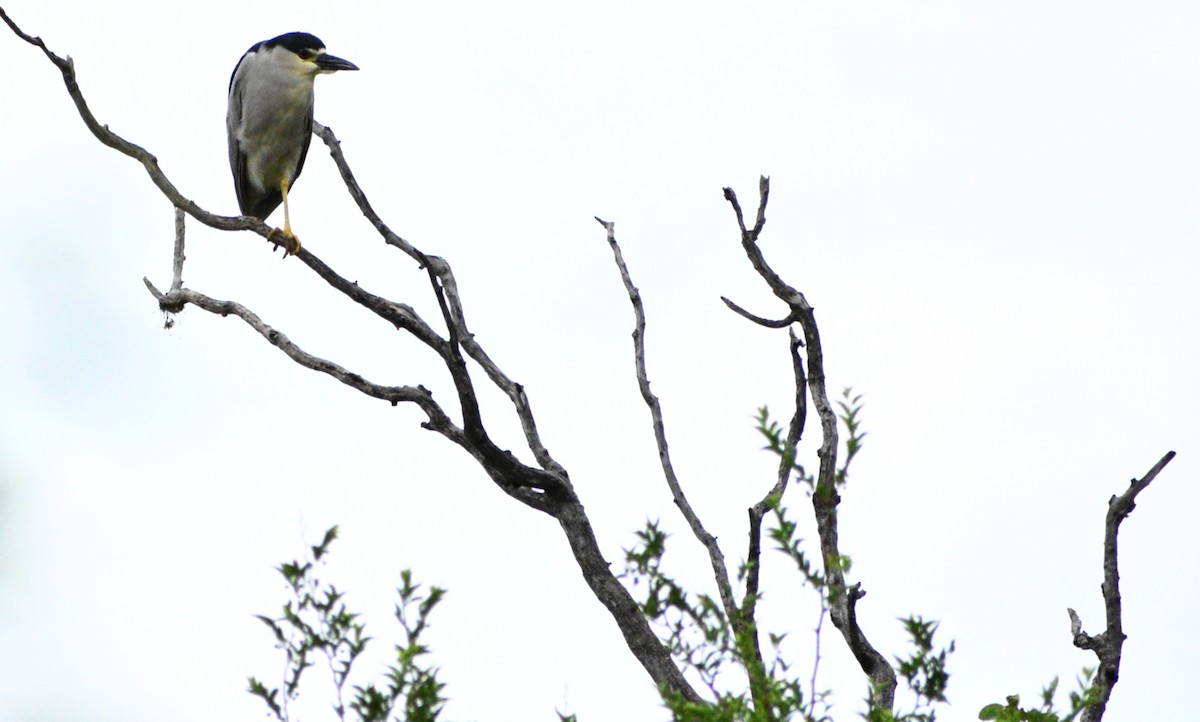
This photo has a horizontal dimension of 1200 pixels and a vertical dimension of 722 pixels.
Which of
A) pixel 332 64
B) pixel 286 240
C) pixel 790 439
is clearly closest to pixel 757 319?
pixel 790 439

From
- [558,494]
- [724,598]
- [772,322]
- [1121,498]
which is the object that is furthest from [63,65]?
[1121,498]

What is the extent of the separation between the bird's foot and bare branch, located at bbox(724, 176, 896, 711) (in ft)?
8.76

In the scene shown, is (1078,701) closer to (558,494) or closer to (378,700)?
(378,700)

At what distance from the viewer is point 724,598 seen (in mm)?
3988

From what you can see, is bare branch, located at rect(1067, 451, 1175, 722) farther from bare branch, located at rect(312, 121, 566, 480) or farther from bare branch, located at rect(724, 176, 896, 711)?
bare branch, located at rect(312, 121, 566, 480)

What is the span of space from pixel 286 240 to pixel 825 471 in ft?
10.6

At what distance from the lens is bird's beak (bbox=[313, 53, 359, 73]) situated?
7.27m

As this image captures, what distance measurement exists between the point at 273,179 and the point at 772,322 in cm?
419

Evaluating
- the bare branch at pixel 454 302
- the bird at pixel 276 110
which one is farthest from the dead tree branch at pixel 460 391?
the bird at pixel 276 110

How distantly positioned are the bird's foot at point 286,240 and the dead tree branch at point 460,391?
1125mm

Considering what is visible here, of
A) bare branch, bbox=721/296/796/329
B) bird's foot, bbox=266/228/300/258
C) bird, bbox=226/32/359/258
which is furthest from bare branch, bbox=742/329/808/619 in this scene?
bird, bbox=226/32/359/258

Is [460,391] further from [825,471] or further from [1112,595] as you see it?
[1112,595]

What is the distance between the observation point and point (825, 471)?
3.80m

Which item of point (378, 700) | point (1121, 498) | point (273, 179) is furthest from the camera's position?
point (273, 179)
